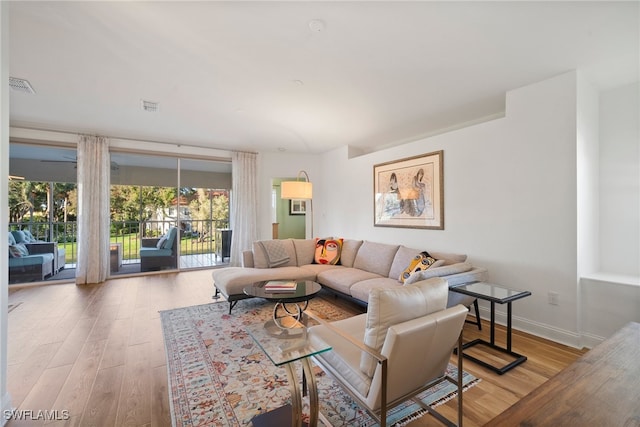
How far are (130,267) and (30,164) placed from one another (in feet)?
8.03

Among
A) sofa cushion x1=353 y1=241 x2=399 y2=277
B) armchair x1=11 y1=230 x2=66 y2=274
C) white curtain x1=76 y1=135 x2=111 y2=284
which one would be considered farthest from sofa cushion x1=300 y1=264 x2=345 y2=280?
armchair x1=11 y1=230 x2=66 y2=274

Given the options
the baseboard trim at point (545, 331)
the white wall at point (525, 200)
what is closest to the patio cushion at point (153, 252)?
the white wall at point (525, 200)

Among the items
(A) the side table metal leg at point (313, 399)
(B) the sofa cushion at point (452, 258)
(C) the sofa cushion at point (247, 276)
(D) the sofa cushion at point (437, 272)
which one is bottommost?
(A) the side table metal leg at point (313, 399)

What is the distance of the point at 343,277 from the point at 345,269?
0.43 m

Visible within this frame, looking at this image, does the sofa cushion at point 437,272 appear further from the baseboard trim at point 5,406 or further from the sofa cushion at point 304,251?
the baseboard trim at point 5,406

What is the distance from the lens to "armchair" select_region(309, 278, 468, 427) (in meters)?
1.33

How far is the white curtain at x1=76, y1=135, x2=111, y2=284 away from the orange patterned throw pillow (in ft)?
16.8

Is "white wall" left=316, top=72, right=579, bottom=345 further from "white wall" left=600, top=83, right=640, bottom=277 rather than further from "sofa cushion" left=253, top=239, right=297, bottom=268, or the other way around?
"sofa cushion" left=253, top=239, right=297, bottom=268

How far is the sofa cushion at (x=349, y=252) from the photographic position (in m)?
4.38

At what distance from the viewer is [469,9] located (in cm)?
190

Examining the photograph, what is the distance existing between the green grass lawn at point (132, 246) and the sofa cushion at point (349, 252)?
3.59 metres

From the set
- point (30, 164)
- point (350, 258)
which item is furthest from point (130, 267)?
point (350, 258)

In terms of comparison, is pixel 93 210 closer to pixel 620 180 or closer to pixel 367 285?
pixel 367 285

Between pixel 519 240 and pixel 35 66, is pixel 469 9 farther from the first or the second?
pixel 35 66
